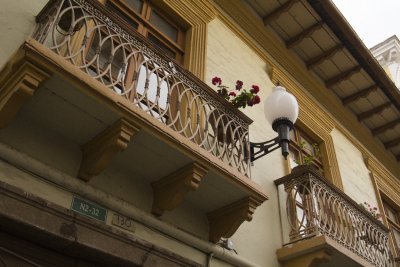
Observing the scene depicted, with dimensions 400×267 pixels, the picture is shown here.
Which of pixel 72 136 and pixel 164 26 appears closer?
pixel 72 136

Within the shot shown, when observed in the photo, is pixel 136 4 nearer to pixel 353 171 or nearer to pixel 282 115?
pixel 282 115

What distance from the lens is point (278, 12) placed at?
→ 8.71 m

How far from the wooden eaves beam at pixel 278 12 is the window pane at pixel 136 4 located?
124 inches

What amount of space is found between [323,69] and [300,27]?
51.7 inches

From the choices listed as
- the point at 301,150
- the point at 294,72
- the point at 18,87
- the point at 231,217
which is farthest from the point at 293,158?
the point at 18,87

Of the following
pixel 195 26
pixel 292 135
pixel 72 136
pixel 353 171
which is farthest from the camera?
pixel 353 171

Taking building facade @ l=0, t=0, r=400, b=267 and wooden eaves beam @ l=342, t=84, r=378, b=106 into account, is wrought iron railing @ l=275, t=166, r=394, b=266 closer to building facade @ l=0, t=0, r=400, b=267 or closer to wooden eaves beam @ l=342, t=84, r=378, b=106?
building facade @ l=0, t=0, r=400, b=267

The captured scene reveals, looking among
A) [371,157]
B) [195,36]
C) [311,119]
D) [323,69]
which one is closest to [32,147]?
[195,36]

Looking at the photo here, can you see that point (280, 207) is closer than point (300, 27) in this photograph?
Yes

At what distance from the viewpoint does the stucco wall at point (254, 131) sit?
557cm

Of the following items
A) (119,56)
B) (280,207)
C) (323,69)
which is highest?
(323,69)

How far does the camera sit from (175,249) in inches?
180

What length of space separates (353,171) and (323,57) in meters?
2.58

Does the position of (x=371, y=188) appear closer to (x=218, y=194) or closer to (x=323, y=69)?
(x=323, y=69)
